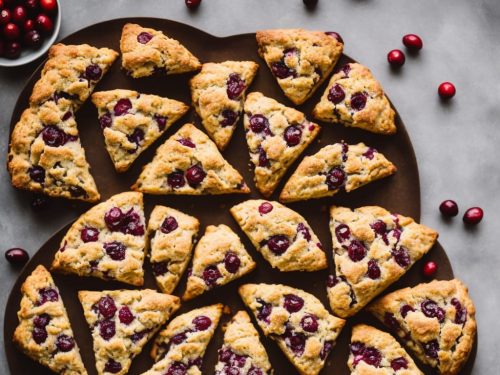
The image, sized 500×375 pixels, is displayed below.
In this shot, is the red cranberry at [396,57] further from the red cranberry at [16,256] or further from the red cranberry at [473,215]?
the red cranberry at [16,256]

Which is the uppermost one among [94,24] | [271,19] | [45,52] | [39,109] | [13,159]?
[271,19]

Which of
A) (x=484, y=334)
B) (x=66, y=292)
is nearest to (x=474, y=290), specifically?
(x=484, y=334)

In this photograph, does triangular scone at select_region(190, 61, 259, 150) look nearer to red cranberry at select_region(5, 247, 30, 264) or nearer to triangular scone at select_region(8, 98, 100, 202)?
triangular scone at select_region(8, 98, 100, 202)

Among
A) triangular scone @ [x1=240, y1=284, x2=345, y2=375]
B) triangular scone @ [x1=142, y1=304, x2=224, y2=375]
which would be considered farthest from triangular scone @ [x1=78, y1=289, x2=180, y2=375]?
triangular scone @ [x1=240, y1=284, x2=345, y2=375]

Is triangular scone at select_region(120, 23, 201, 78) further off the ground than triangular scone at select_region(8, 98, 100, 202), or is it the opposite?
triangular scone at select_region(120, 23, 201, 78)

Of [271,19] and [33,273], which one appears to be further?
[271,19]

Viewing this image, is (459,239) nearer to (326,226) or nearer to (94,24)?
(326,226)

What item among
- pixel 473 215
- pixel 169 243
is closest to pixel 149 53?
pixel 169 243
